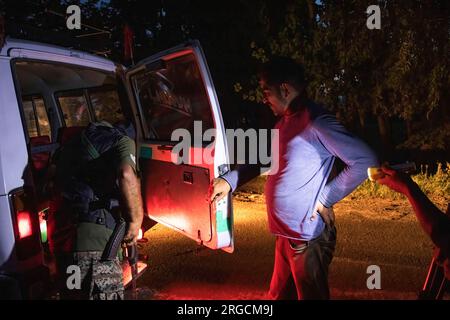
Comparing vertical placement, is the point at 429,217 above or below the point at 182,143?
below

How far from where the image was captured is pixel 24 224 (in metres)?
2.77

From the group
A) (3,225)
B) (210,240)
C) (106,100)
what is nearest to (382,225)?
(210,240)

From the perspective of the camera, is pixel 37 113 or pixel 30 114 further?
pixel 30 114

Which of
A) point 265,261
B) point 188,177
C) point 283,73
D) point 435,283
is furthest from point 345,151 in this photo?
point 265,261

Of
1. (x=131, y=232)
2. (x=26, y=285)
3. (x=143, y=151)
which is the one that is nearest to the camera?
(x=26, y=285)

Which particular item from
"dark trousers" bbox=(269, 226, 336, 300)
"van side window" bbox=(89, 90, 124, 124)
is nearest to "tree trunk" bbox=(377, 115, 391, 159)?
"van side window" bbox=(89, 90, 124, 124)

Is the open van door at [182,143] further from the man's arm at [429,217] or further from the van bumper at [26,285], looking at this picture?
the man's arm at [429,217]

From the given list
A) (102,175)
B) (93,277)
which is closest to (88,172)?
(102,175)

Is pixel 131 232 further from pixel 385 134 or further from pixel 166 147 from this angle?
pixel 385 134

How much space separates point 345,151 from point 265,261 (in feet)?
9.31

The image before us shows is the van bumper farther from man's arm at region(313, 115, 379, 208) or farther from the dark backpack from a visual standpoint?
man's arm at region(313, 115, 379, 208)

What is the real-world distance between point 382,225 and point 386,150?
1083 cm

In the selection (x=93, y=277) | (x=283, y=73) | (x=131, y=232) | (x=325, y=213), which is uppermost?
(x=283, y=73)

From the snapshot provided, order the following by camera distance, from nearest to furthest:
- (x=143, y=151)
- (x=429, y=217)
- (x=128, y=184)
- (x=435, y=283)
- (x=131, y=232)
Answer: (x=429, y=217) → (x=435, y=283) → (x=128, y=184) → (x=131, y=232) → (x=143, y=151)
